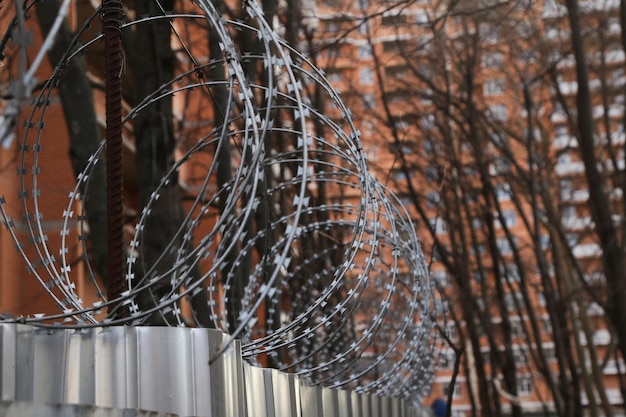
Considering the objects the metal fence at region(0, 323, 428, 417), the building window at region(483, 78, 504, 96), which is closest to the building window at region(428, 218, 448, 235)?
the building window at region(483, 78, 504, 96)

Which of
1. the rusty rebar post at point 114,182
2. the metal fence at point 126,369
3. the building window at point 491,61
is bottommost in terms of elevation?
the metal fence at point 126,369

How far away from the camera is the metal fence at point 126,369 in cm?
319

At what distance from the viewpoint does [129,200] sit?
25625mm

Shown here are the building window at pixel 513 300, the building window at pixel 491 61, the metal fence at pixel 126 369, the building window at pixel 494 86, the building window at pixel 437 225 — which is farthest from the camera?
the building window at pixel 494 86

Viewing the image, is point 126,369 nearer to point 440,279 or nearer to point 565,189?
point 440,279

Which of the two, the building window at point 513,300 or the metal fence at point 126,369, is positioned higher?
the building window at point 513,300

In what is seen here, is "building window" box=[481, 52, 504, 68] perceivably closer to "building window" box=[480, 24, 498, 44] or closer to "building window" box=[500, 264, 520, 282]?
"building window" box=[480, 24, 498, 44]

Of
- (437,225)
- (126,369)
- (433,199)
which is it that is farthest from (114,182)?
(433,199)

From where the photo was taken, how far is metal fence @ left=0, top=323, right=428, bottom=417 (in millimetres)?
3186

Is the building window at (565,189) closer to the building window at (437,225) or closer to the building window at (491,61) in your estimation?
the building window at (437,225)

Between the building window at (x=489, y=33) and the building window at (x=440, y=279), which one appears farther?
the building window at (x=489, y=33)

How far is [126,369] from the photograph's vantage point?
135 inches

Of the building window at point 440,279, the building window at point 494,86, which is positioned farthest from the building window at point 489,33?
the building window at point 440,279

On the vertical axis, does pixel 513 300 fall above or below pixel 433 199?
below
